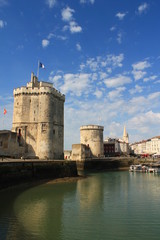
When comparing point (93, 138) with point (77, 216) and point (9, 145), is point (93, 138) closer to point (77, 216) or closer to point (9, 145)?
point (9, 145)

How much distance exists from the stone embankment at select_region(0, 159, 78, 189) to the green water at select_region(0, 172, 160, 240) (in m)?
1.75

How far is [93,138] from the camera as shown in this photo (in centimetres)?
5325

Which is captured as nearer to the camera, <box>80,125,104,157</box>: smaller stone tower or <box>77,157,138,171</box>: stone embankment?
<box>77,157,138,171</box>: stone embankment

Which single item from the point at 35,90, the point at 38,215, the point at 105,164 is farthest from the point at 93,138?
the point at 38,215

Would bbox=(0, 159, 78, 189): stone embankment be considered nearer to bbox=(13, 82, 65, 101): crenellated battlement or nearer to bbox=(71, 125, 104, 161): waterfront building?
bbox=(13, 82, 65, 101): crenellated battlement

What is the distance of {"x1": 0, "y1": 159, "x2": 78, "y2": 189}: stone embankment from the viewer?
18578 millimetres

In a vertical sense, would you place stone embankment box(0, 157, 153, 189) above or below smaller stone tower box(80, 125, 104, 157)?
below

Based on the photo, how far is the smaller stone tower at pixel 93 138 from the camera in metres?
52.8

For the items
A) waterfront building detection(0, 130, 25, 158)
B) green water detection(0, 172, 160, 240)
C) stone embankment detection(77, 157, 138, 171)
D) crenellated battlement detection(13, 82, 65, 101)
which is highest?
crenellated battlement detection(13, 82, 65, 101)

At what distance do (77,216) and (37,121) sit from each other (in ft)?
74.3

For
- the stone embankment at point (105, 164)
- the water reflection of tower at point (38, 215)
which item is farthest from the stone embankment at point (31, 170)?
the stone embankment at point (105, 164)

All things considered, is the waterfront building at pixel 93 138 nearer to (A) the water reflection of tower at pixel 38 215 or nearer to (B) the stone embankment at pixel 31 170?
(B) the stone embankment at pixel 31 170

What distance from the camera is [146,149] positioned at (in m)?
110

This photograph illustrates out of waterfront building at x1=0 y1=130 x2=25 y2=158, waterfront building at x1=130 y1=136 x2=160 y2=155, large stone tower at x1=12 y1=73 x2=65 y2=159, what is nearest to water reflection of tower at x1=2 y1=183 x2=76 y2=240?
waterfront building at x1=0 y1=130 x2=25 y2=158
